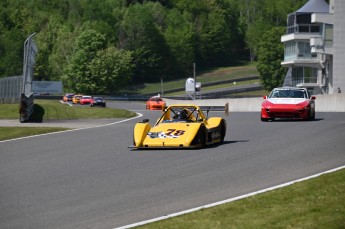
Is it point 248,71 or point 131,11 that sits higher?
point 131,11

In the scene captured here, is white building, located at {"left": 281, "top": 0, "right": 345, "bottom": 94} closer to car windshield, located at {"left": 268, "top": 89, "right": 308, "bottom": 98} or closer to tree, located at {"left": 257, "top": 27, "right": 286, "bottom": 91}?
tree, located at {"left": 257, "top": 27, "right": 286, "bottom": 91}

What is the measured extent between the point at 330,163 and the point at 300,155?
171cm

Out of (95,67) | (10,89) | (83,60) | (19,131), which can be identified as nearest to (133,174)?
(19,131)

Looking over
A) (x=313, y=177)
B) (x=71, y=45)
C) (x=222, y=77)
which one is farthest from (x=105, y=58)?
(x=313, y=177)

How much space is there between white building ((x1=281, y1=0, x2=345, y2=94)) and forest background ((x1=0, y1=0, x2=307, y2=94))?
1863 cm

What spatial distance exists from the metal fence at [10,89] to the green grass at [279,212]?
117 feet

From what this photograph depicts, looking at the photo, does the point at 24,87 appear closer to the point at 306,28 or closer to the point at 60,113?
the point at 60,113

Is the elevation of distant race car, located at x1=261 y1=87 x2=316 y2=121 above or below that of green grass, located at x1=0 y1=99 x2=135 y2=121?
above

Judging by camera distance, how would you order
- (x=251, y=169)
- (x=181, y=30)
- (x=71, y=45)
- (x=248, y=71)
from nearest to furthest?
(x=251, y=169) < (x=71, y=45) < (x=248, y=71) < (x=181, y=30)

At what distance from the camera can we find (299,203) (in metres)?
11.8

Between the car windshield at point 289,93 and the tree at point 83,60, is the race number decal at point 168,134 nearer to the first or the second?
the car windshield at point 289,93

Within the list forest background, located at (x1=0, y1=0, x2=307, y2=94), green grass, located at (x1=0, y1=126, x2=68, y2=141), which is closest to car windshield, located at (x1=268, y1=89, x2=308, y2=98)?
green grass, located at (x1=0, y1=126, x2=68, y2=141)

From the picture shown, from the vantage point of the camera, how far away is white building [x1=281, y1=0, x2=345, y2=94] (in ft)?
302

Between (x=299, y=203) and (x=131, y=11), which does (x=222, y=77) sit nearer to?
(x=131, y=11)
